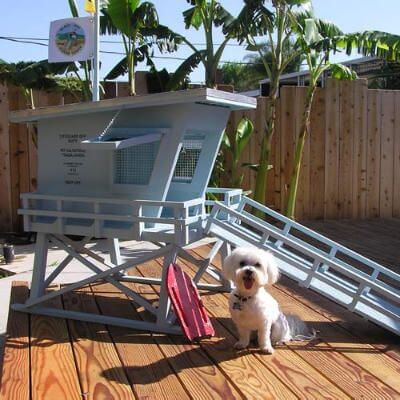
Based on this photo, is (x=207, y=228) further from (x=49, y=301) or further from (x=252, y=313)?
(x=49, y=301)

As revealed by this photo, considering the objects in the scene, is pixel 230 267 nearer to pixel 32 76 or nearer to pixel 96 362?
pixel 96 362

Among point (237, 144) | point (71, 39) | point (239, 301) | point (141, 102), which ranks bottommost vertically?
point (239, 301)

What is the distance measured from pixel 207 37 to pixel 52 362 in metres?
5.93

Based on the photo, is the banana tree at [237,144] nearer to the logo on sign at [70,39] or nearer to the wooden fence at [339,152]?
the wooden fence at [339,152]

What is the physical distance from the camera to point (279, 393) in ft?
9.60

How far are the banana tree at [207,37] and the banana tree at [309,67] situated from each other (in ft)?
3.29

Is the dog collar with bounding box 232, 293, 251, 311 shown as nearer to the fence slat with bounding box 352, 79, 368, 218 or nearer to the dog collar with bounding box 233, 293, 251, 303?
the dog collar with bounding box 233, 293, 251, 303

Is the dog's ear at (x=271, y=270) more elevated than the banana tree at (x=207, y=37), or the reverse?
the banana tree at (x=207, y=37)

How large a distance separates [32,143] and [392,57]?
5.43m

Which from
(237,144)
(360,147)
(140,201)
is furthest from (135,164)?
(360,147)

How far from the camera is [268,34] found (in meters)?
8.02

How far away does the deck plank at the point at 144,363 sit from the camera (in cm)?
297

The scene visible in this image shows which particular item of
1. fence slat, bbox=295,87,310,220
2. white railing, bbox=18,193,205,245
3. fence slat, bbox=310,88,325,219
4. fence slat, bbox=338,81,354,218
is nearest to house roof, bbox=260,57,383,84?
fence slat, bbox=338,81,354,218

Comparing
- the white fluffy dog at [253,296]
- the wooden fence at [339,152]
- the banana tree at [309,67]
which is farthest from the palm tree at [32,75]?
the white fluffy dog at [253,296]
